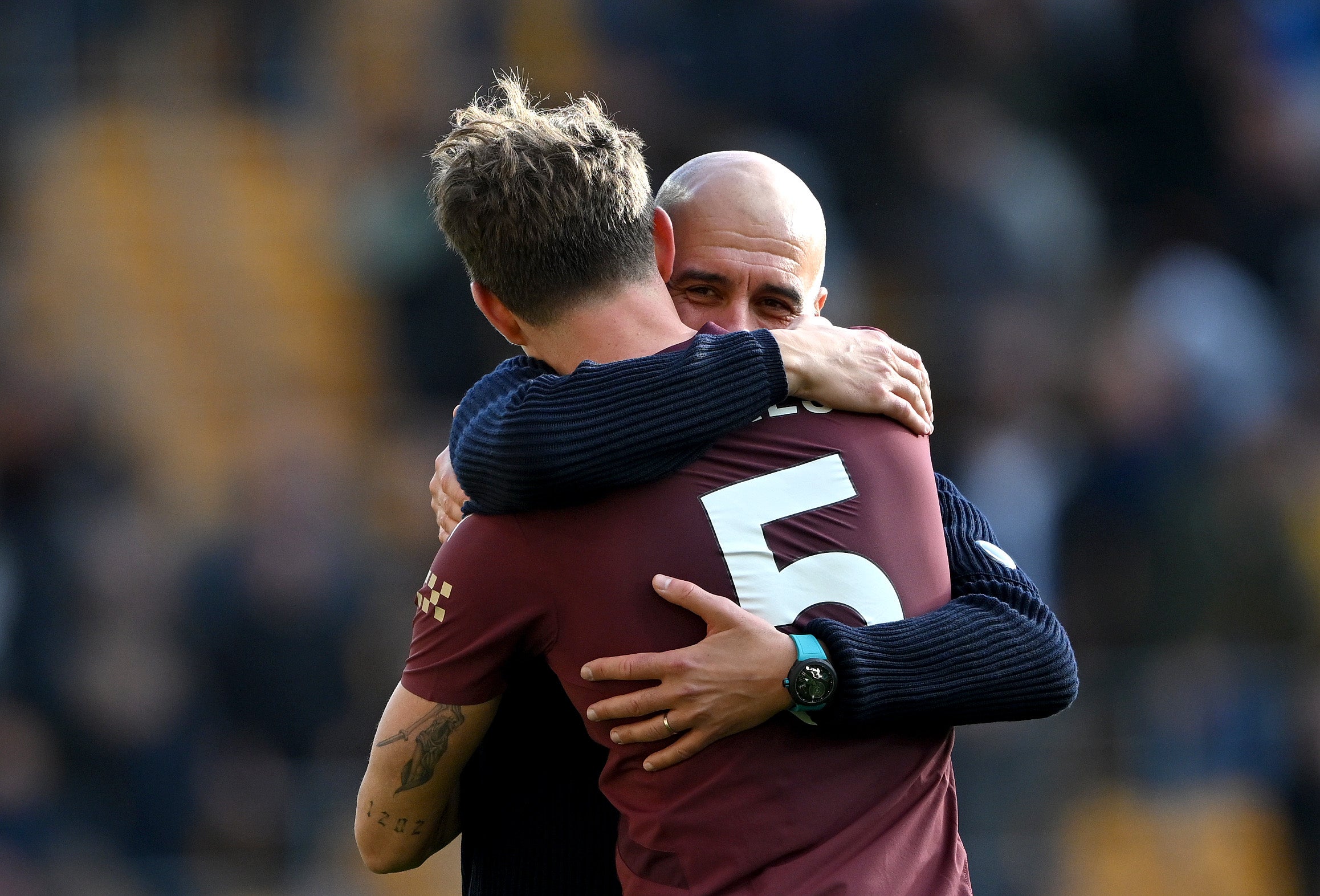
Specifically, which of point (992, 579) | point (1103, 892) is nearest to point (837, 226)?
point (1103, 892)

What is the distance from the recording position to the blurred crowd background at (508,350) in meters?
6.15

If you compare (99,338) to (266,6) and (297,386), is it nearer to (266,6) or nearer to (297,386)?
(297,386)

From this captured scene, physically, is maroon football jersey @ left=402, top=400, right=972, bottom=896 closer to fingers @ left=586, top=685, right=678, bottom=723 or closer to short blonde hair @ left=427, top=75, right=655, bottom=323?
fingers @ left=586, top=685, right=678, bottom=723

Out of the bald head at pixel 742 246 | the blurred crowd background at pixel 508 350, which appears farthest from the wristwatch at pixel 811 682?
the blurred crowd background at pixel 508 350

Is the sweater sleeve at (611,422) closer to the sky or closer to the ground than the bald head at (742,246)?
closer to the ground

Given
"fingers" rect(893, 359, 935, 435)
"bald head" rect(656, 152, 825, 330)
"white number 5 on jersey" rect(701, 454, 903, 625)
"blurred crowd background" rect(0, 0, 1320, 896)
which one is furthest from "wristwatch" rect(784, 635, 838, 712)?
"blurred crowd background" rect(0, 0, 1320, 896)

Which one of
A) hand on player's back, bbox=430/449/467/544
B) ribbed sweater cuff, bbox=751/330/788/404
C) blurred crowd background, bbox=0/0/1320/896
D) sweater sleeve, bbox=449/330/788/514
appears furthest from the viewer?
blurred crowd background, bbox=0/0/1320/896

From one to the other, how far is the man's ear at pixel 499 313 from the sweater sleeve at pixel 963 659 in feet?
2.02

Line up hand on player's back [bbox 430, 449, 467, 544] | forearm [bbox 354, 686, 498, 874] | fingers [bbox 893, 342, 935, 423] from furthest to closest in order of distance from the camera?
hand on player's back [bbox 430, 449, 467, 544]
fingers [bbox 893, 342, 935, 423]
forearm [bbox 354, 686, 498, 874]

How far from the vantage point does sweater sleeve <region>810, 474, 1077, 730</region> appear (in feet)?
7.16

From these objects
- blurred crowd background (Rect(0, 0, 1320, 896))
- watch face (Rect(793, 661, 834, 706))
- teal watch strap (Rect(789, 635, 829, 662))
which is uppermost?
teal watch strap (Rect(789, 635, 829, 662))

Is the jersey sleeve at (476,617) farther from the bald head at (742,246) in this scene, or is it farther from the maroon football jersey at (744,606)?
the bald head at (742,246)

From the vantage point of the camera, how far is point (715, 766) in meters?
2.21

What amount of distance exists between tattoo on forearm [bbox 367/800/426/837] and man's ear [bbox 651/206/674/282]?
0.91m
